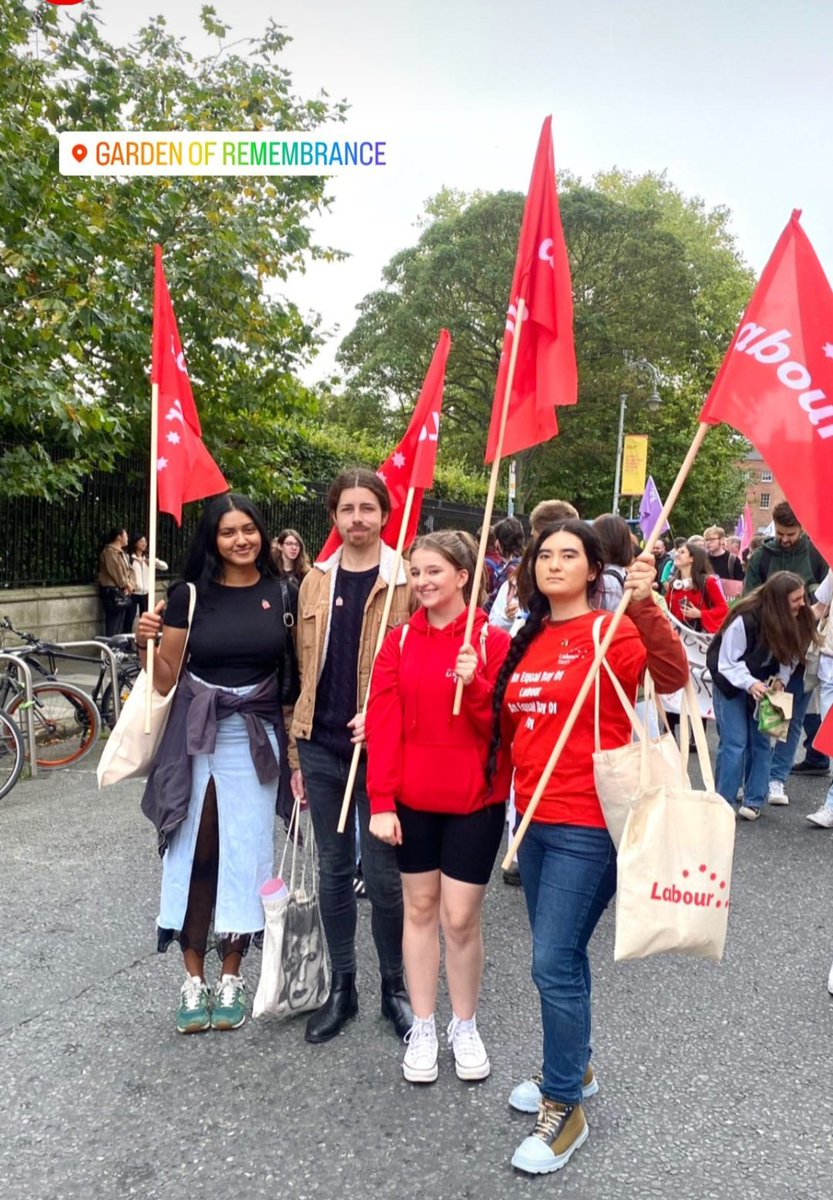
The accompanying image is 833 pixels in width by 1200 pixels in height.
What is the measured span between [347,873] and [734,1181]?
1492 mm

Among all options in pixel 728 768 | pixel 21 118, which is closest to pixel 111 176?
pixel 21 118

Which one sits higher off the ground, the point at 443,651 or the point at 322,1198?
the point at 443,651

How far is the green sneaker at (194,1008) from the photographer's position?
11.3ft

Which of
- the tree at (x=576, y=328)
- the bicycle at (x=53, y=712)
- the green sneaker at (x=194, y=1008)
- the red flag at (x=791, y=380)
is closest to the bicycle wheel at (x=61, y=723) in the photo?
the bicycle at (x=53, y=712)

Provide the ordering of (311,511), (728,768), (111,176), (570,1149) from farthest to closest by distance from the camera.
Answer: (311,511) < (111,176) < (728,768) < (570,1149)

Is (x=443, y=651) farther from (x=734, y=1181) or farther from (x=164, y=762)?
(x=734, y=1181)

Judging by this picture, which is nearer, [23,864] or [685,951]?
[685,951]

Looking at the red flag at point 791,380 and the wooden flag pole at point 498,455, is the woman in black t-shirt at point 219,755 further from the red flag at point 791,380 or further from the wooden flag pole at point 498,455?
the red flag at point 791,380

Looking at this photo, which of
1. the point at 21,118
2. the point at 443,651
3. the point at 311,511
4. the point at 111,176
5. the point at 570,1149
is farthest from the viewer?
the point at 311,511

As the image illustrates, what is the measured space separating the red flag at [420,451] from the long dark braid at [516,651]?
845mm

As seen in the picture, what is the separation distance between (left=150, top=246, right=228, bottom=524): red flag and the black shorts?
166 cm

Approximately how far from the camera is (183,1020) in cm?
345

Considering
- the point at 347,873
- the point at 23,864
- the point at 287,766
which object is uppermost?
the point at 287,766

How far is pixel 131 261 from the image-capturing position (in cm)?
982
